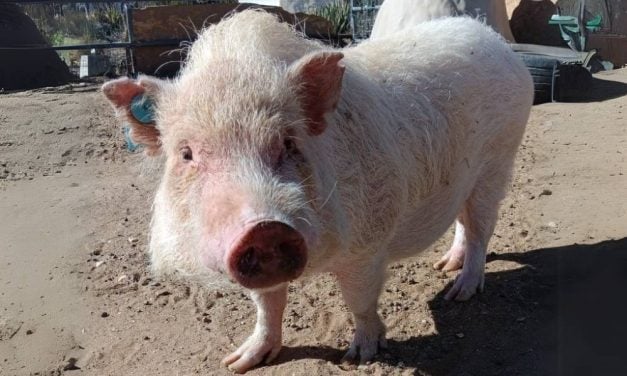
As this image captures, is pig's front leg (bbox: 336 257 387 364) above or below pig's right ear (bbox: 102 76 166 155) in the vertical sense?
below

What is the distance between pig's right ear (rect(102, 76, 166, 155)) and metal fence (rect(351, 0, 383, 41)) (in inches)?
408

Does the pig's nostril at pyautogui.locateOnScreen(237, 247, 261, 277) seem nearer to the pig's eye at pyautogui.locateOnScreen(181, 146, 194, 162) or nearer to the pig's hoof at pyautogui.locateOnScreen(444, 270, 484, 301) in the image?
the pig's eye at pyautogui.locateOnScreen(181, 146, 194, 162)

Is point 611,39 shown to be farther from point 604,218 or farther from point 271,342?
point 271,342

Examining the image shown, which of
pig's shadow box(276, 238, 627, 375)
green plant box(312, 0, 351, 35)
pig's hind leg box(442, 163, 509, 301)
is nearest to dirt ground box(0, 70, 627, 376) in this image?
pig's shadow box(276, 238, 627, 375)

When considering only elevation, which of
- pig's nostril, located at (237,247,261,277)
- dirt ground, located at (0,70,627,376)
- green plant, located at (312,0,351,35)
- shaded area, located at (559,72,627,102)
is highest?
pig's nostril, located at (237,247,261,277)

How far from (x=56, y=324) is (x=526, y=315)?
2791 mm

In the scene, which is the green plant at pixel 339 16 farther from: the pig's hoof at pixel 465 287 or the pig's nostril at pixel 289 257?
the pig's nostril at pixel 289 257

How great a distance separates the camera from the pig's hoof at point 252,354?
11.6 ft

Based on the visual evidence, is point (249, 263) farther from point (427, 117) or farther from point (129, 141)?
point (129, 141)

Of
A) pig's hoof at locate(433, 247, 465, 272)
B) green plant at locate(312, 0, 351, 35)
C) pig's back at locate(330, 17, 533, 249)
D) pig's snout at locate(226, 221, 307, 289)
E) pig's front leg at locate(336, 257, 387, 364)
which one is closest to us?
pig's snout at locate(226, 221, 307, 289)

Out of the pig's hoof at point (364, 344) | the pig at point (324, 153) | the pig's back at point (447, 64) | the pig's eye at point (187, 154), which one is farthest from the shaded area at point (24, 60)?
the pig's eye at point (187, 154)

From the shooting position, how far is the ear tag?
277cm

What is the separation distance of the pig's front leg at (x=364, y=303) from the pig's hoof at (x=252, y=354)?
0.39 m

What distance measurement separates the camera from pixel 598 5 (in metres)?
13.0
